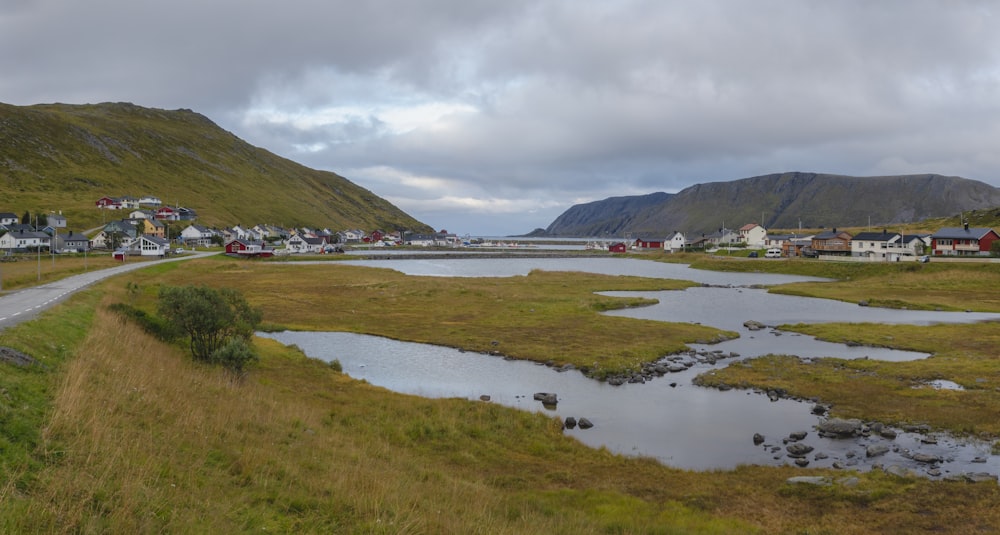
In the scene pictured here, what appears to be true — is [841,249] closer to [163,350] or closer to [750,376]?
[750,376]

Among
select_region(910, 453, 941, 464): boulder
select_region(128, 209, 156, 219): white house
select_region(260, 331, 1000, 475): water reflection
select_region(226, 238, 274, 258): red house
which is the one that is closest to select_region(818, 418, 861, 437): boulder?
select_region(260, 331, 1000, 475): water reflection

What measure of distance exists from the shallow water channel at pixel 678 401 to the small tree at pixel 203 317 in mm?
8192

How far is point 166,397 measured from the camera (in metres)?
17.9

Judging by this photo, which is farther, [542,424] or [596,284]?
[596,284]

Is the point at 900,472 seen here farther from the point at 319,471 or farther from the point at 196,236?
the point at 196,236

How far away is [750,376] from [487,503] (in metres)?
26.3

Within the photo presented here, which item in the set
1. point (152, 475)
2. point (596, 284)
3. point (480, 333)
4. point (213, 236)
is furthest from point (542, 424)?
point (213, 236)

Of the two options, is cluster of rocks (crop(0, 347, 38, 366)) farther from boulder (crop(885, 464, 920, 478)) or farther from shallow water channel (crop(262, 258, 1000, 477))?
boulder (crop(885, 464, 920, 478))

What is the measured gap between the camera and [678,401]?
3158 centimetres

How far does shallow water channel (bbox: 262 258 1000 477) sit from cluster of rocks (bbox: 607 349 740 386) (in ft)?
1.93

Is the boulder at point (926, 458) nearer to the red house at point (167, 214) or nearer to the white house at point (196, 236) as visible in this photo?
the white house at point (196, 236)

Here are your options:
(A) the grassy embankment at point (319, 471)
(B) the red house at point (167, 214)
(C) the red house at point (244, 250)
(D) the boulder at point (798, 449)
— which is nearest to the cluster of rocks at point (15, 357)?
(A) the grassy embankment at point (319, 471)

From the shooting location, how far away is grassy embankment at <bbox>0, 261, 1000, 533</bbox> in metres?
10.4

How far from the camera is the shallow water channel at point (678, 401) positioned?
920 inches
